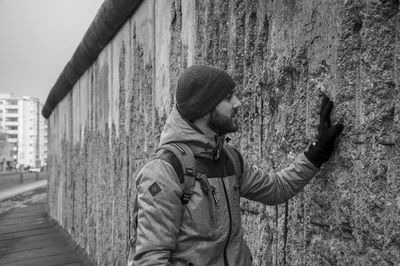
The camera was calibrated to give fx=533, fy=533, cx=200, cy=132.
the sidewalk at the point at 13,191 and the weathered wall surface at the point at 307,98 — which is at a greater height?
the weathered wall surface at the point at 307,98

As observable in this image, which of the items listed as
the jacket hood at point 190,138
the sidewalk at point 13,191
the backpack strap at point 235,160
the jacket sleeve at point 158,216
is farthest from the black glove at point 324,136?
the sidewalk at point 13,191

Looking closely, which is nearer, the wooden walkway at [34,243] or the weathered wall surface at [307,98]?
the weathered wall surface at [307,98]

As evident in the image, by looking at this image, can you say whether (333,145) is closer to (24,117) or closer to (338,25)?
(338,25)

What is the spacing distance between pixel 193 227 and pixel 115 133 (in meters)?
3.97

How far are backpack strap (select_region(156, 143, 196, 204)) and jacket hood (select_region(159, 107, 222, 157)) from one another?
0.04m

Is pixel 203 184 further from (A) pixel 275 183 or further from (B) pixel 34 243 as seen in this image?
(B) pixel 34 243

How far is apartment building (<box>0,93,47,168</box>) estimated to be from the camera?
98.6 meters

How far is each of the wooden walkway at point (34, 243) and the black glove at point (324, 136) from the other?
5717mm

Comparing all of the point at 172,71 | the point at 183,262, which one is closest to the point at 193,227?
the point at 183,262

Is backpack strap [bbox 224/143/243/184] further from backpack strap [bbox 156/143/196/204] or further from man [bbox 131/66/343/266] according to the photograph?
backpack strap [bbox 156/143/196/204]

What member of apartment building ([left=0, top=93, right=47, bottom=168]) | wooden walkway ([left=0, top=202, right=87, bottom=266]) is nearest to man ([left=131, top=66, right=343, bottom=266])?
wooden walkway ([left=0, top=202, right=87, bottom=266])

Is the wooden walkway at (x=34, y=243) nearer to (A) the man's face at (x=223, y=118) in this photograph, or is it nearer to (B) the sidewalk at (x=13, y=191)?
(A) the man's face at (x=223, y=118)

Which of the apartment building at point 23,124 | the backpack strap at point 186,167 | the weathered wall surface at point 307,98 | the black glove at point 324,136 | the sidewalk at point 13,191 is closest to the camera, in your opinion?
the weathered wall surface at point 307,98

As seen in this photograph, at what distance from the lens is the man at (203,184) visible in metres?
1.75
